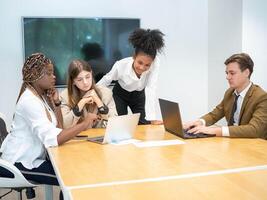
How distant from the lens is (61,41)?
4.15m

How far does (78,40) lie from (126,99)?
123 centimetres

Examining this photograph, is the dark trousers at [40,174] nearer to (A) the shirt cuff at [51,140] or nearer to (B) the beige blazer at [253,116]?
(A) the shirt cuff at [51,140]

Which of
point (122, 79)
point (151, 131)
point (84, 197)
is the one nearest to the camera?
point (84, 197)

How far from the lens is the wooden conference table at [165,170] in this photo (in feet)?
4.24

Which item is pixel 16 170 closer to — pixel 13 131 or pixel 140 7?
pixel 13 131

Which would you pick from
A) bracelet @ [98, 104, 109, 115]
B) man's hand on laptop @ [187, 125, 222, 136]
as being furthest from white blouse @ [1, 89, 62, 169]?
man's hand on laptop @ [187, 125, 222, 136]

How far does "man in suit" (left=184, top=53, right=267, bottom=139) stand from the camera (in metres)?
2.27

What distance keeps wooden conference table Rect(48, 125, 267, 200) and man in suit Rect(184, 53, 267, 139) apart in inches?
3.0

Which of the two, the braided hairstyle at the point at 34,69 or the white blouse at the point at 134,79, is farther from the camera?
the white blouse at the point at 134,79

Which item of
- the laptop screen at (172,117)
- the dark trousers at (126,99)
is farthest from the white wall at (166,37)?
the laptop screen at (172,117)

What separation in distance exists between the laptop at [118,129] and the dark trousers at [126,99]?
3.52 feet

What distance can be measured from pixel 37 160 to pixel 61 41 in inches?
90.5

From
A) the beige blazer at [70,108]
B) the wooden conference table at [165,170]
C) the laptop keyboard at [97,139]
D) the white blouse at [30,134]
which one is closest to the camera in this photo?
the wooden conference table at [165,170]

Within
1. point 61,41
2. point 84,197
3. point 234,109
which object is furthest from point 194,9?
point 84,197
